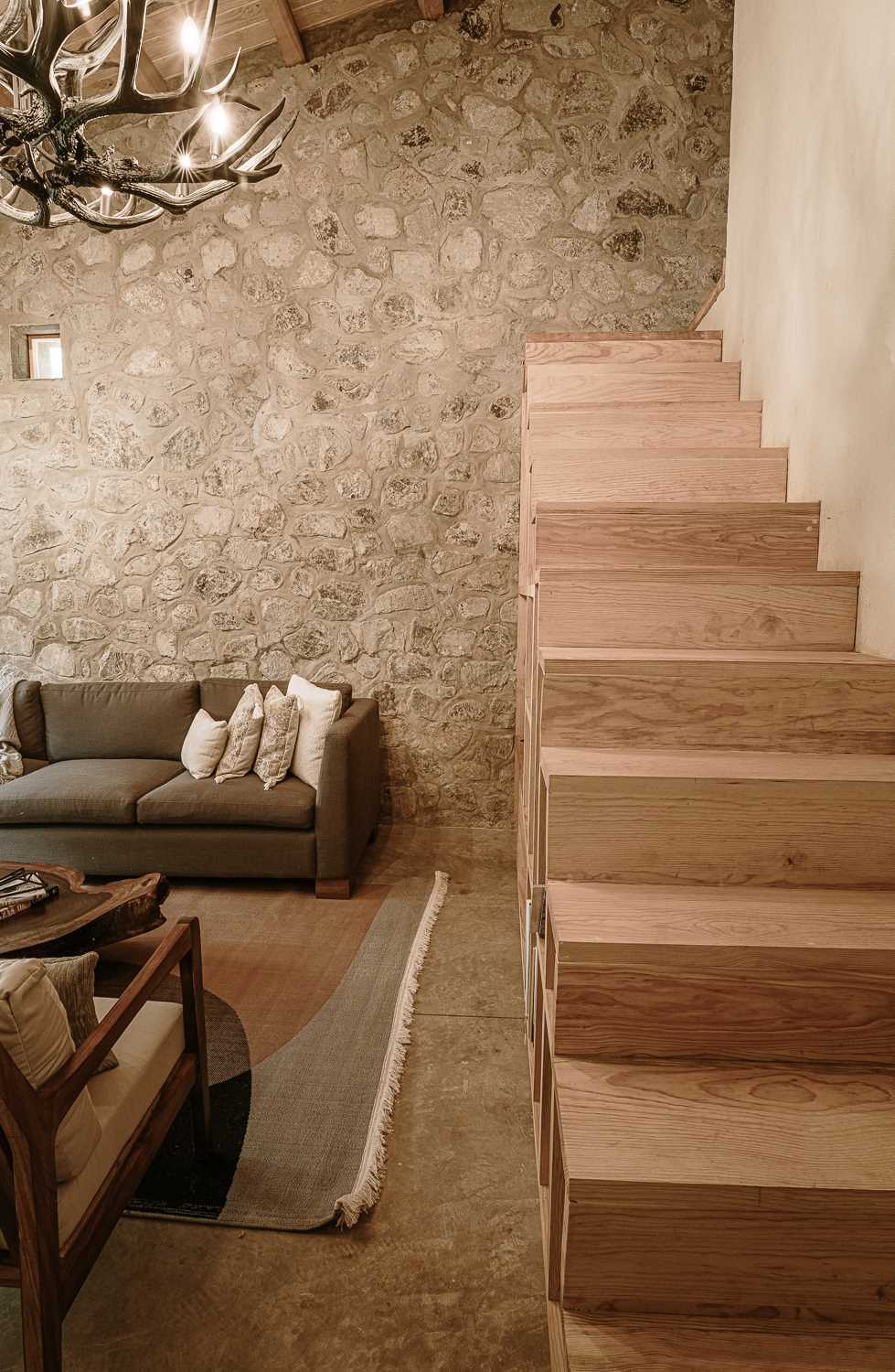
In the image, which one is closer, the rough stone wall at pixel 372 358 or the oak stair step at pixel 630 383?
the oak stair step at pixel 630 383

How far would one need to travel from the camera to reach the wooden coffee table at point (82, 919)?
7.34ft

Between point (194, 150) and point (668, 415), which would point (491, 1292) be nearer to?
point (668, 415)

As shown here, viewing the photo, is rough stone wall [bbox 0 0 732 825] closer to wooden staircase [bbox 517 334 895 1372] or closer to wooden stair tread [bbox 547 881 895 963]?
wooden staircase [bbox 517 334 895 1372]

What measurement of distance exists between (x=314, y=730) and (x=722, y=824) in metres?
2.41

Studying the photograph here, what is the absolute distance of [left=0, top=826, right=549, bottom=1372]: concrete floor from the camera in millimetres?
1480

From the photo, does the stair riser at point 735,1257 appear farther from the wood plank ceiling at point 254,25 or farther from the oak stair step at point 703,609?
the wood plank ceiling at point 254,25

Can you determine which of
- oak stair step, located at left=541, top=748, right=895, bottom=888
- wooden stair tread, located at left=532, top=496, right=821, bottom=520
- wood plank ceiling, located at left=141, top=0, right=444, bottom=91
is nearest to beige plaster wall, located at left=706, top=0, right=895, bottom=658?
wooden stair tread, located at left=532, top=496, right=821, bottom=520

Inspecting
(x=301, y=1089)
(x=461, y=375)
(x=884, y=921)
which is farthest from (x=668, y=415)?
(x=301, y=1089)

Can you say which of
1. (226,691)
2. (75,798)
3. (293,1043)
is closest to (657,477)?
(293,1043)

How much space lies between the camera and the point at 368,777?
384cm

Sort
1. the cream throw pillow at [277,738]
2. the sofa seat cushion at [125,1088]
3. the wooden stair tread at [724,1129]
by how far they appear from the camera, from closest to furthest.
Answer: the wooden stair tread at [724,1129]
the sofa seat cushion at [125,1088]
the cream throw pillow at [277,738]

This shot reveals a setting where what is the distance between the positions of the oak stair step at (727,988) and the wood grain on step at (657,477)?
144cm

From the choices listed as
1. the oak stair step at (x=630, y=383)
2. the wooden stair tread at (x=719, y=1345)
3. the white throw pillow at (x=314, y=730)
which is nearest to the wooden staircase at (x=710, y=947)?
the wooden stair tread at (x=719, y=1345)

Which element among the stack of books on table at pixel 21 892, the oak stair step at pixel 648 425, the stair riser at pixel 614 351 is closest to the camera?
the stack of books on table at pixel 21 892
